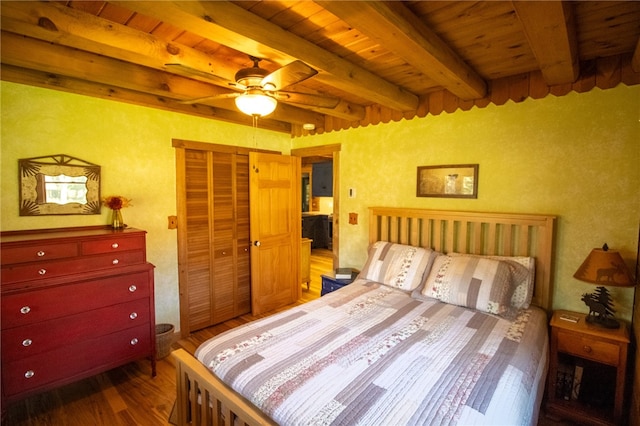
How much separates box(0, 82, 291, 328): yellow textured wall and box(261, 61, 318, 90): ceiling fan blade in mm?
1635

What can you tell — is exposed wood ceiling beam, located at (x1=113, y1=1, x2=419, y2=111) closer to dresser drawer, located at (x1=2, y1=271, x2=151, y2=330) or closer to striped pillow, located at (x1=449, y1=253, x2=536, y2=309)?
striped pillow, located at (x1=449, y1=253, x2=536, y2=309)

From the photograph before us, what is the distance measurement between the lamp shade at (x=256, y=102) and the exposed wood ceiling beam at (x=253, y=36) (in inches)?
8.6

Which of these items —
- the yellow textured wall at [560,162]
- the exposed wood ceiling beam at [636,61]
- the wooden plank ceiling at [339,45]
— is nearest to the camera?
the wooden plank ceiling at [339,45]

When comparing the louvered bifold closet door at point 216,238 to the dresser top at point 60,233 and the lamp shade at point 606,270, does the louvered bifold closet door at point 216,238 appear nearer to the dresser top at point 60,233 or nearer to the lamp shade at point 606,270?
the dresser top at point 60,233

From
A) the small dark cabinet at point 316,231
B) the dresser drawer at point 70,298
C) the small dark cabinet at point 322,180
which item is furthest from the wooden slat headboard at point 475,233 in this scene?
the small dark cabinet at point 322,180

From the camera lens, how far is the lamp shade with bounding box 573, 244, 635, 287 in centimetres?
184

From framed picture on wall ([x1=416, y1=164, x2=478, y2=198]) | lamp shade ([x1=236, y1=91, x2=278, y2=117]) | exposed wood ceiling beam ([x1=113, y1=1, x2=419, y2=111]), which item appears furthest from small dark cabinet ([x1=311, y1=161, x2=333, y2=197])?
lamp shade ([x1=236, y1=91, x2=278, y2=117])

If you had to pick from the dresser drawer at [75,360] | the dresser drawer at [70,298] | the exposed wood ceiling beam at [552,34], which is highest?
the exposed wood ceiling beam at [552,34]

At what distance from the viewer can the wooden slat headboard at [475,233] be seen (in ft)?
7.46

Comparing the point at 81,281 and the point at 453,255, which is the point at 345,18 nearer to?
the point at 453,255

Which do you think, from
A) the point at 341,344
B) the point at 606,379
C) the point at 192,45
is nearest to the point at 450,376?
the point at 341,344

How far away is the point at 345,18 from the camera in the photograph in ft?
4.41

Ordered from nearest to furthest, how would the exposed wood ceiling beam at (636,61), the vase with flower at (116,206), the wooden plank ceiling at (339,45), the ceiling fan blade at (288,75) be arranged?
the wooden plank ceiling at (339,45) < the ceiling fan blade at (288,75) < the exposed wood ceiling beam at (636,61) < the vase with flower at (116,206)

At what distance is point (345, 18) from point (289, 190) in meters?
2.64
